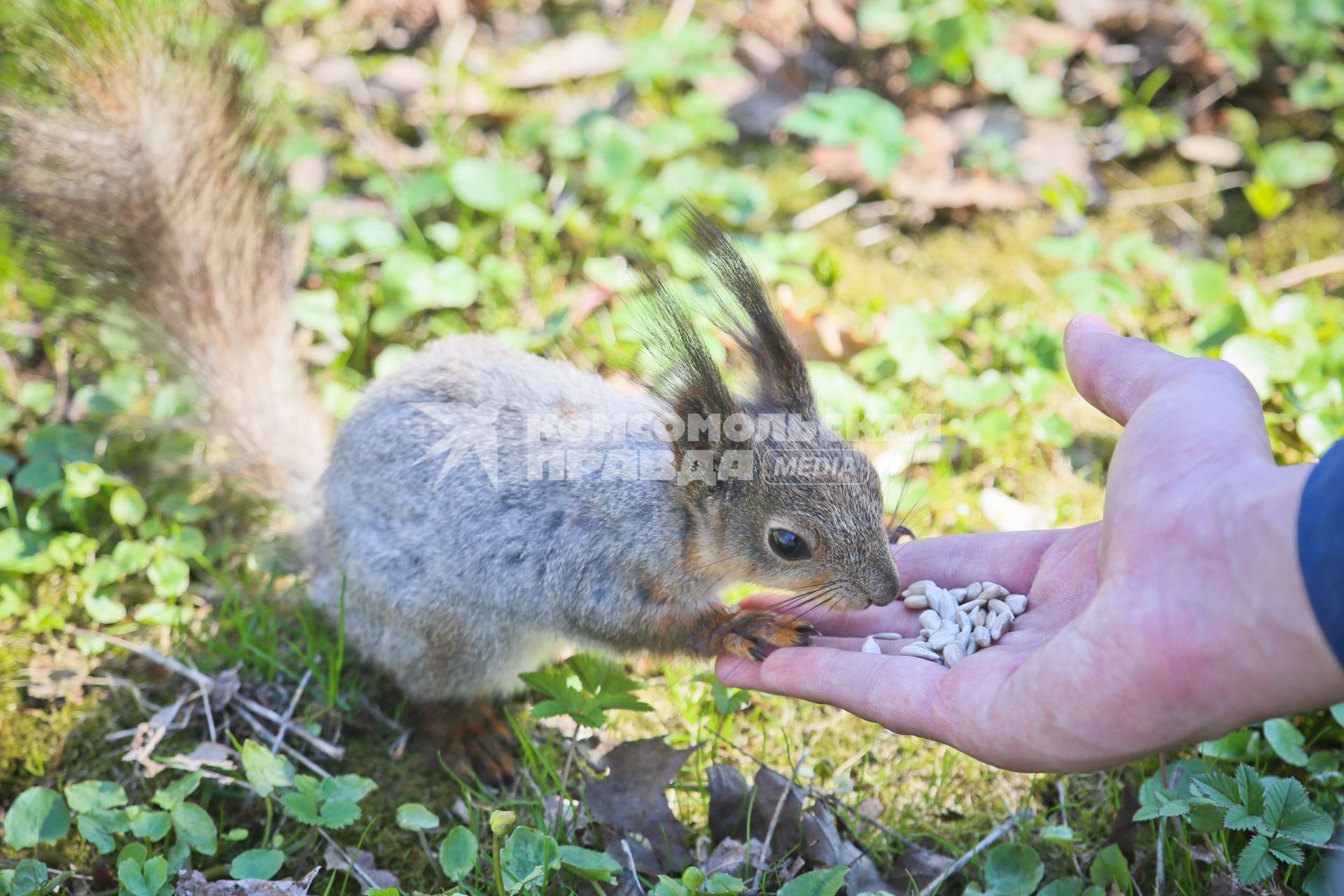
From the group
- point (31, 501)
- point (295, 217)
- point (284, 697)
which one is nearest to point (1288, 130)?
point (295, 217)

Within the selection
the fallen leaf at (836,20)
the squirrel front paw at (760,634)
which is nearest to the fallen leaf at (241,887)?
the squirrel front paw at (760,634)

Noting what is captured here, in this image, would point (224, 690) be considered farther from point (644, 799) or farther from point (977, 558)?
point (977, 558)

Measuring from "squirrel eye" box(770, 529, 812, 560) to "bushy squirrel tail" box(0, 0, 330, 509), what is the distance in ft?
4.06

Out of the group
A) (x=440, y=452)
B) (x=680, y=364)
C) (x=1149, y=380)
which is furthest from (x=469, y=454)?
(x=1149, y=380)

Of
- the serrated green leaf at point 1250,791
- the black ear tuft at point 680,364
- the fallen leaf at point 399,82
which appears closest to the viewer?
the serrated green leaf at point 1250,791

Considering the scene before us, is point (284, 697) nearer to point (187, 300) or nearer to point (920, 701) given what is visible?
point (187, 300)

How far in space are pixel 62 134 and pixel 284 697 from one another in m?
1.43

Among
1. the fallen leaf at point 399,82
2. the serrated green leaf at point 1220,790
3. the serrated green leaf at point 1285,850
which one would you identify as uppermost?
the fallen leaf at point 399,82

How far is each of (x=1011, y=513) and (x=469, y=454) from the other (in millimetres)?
1392

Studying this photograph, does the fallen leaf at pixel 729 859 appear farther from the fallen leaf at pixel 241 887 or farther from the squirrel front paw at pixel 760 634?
the fallen leaf at pixel 241 887

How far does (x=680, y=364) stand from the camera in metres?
1.84

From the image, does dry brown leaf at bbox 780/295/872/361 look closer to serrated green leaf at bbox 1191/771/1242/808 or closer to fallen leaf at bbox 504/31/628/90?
fallen leaf at bbox 504/31/628/90

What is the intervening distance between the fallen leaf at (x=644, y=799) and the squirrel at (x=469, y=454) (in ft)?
0.79

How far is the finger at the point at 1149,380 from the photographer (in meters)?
1.56
